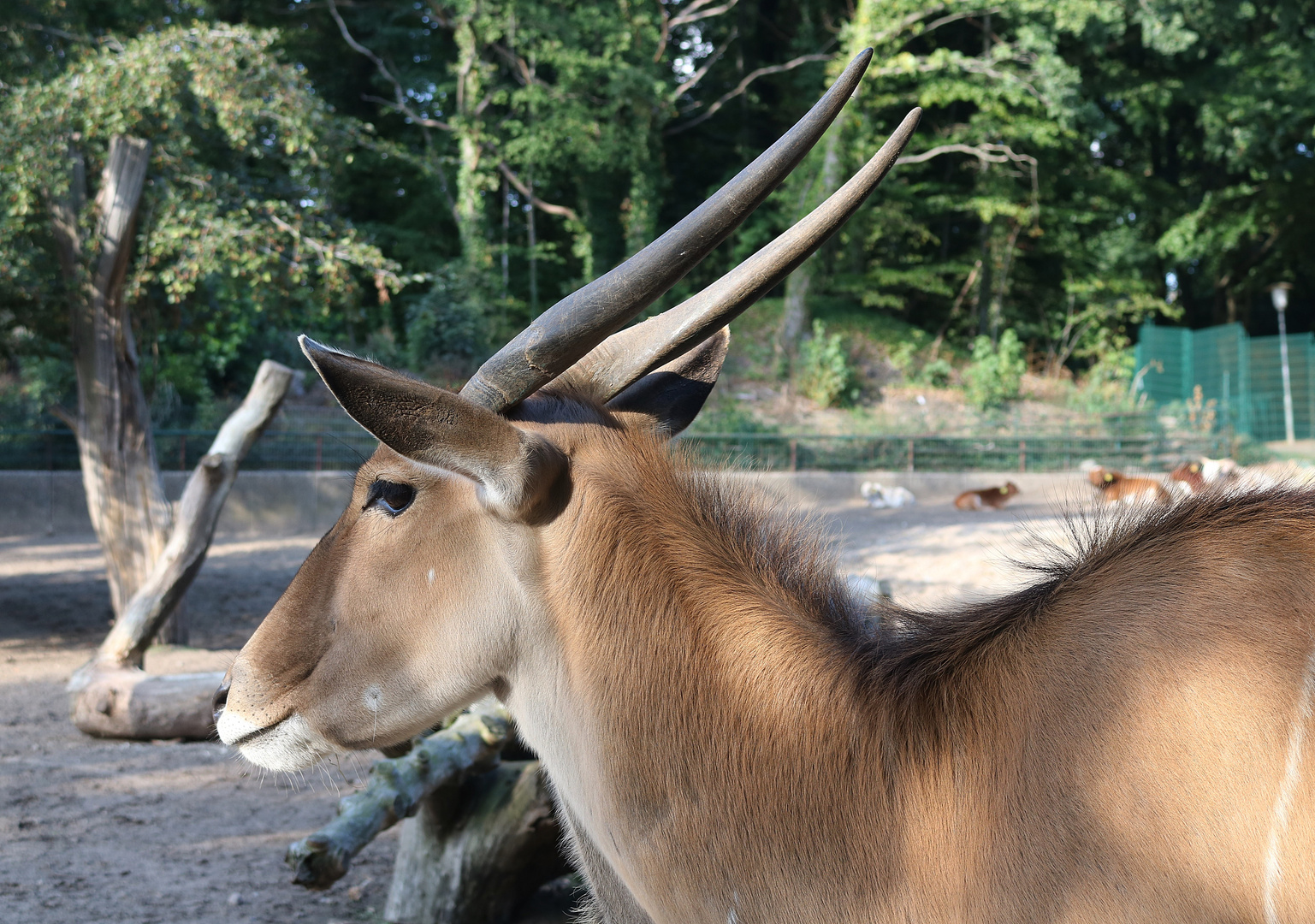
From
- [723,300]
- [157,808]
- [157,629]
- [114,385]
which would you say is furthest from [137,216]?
[723,300]

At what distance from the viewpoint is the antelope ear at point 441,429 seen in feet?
5.79

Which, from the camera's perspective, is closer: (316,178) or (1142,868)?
(1142,868)

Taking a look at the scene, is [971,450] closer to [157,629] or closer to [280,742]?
[157,629]

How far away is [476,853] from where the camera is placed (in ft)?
14.9

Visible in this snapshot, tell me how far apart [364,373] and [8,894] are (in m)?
4.16

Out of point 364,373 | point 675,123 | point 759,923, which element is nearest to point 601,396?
point 364,373

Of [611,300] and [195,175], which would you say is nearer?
[611,300]

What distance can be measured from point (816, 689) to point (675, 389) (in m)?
0.81

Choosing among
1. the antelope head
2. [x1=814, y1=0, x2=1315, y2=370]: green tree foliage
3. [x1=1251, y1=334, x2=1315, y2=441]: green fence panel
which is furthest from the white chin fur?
[x1=1251, y1=334, x2=1315, y2=441]: green fence panel

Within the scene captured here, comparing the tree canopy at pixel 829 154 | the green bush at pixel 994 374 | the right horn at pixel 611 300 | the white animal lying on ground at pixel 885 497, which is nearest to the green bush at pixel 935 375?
the green bush at pixel 994 374

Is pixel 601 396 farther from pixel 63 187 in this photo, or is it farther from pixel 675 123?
pixel 675 123

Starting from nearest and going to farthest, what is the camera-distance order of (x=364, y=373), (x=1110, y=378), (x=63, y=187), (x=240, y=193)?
(x=364, y=373) < (x=63, y=187) < (x=240, y=193) < (x=1110, y=378)

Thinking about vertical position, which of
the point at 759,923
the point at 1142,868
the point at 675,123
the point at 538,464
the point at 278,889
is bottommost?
the point at 278,889

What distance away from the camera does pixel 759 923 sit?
1.96 meters
